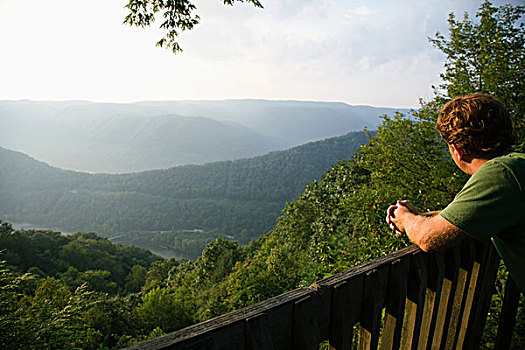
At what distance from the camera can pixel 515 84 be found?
5797mm

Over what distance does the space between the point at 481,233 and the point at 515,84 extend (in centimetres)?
631

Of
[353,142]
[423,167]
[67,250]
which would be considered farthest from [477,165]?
[353,142]

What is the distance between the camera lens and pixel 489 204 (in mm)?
1155

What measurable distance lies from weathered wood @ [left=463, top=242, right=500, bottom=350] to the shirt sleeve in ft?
2.11

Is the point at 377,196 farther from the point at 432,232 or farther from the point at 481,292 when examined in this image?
the point at 432,232

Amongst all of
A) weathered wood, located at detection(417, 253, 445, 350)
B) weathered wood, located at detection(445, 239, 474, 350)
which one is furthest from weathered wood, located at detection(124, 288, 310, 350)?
weathered wood, located at detection(445, 239, 474, 350)

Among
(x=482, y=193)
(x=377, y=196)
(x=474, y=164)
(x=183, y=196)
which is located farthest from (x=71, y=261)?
(x=183, y=196)

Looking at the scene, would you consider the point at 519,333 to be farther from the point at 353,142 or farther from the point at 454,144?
the point at 353,142

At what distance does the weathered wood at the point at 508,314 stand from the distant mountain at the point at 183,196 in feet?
271

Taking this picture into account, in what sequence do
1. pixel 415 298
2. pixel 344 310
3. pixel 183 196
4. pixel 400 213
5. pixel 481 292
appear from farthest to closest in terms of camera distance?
pixel 183 196 → pixel 481 292 → pixel 400 213 → pixel 415 298 → pixel 344 310

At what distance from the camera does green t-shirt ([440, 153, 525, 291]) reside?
1.14 meters

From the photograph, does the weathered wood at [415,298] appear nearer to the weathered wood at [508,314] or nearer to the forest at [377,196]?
the weathered wood at [508,314]

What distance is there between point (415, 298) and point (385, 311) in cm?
21

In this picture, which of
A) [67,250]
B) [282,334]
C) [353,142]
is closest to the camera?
[282,334]
